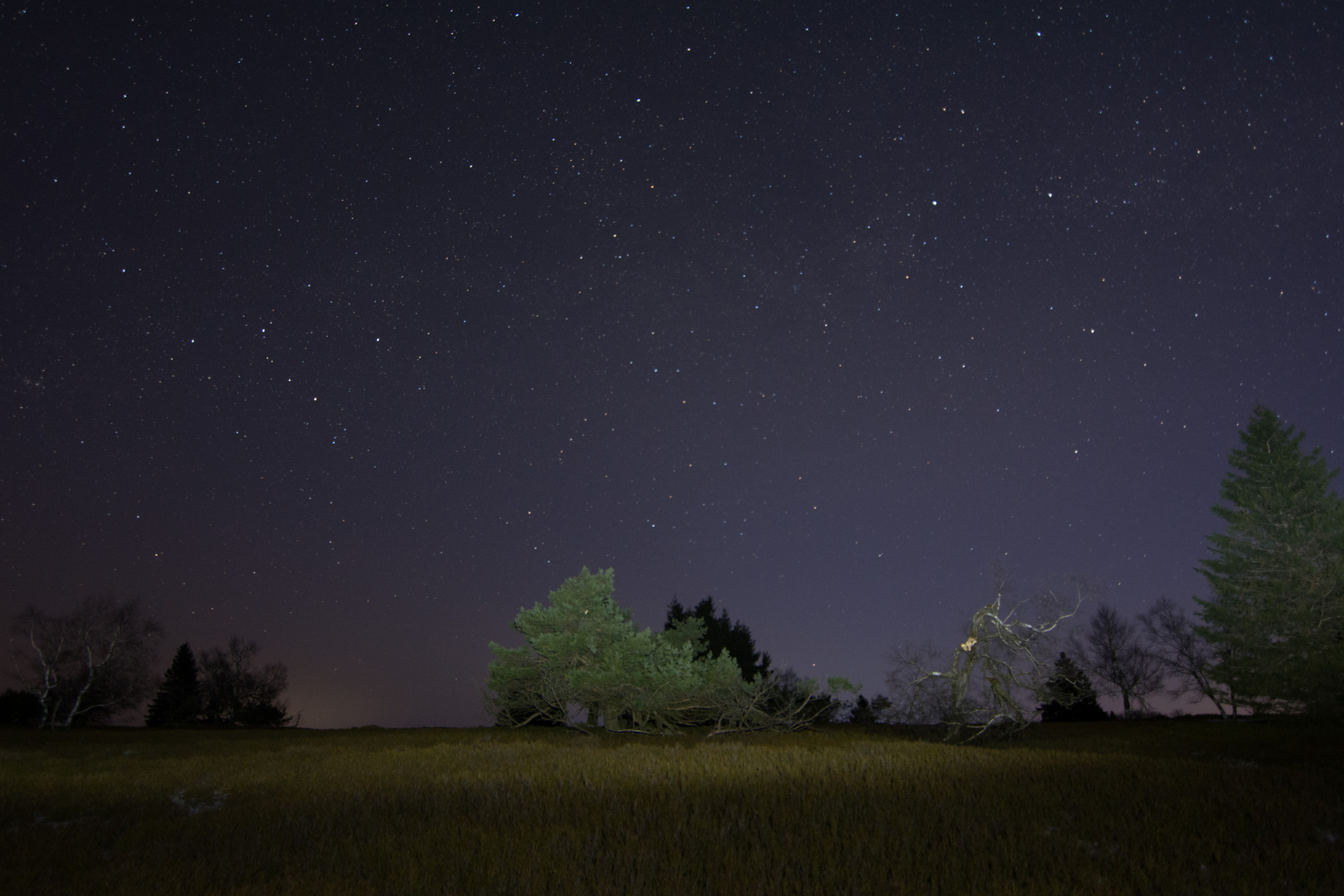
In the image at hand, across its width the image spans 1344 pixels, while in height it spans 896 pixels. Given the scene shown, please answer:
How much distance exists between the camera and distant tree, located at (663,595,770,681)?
114 ft

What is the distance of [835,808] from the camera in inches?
277

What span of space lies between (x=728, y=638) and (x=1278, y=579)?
23093 mm

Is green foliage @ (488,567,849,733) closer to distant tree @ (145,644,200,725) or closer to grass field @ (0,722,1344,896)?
grass field @ (0,722,1344,896)

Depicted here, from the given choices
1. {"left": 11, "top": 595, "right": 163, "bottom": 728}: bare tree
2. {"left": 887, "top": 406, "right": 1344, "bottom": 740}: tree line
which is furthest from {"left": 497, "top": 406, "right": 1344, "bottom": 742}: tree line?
{"left": 11, "top": 595, "right": 163, "bottom": 728}: bare tree

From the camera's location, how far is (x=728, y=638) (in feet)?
117

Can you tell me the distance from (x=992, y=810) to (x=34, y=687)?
46.7m

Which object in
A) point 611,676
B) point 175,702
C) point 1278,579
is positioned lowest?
point 175,702

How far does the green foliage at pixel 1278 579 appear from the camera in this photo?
51.8ft

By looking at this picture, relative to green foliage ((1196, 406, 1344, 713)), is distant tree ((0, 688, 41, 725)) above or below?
below

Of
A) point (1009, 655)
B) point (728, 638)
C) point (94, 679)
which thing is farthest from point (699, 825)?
point (94, 679)

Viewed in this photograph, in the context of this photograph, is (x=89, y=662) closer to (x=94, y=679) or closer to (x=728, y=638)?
(x=94, y=679)

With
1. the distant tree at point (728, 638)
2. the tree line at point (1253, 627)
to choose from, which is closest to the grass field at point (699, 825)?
the tree line at point (1253, 627)

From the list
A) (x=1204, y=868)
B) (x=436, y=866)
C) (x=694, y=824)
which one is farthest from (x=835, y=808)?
(x=436, y=866)

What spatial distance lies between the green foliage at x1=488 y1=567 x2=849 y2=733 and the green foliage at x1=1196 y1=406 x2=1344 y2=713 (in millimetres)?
11677
